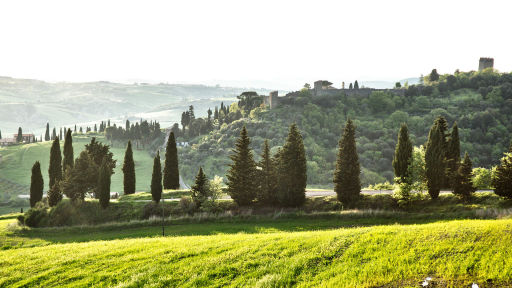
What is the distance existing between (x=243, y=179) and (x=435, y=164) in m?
19.5

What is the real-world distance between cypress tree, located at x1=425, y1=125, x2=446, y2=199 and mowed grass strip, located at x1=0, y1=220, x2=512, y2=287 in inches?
707

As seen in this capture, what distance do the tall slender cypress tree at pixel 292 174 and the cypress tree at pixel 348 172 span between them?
3.61 metres

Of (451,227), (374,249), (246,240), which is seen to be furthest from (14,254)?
(451,227)

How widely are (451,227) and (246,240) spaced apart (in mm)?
8692

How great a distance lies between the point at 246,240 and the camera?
15.4 metres

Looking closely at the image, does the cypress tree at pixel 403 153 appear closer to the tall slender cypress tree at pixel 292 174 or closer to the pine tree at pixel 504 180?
the pine tree at pixel 504 180

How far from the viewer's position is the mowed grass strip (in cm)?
916

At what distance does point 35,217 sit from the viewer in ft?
126

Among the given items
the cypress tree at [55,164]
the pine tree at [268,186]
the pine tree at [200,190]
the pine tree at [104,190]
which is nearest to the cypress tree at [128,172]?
the pine tree at [104,190]

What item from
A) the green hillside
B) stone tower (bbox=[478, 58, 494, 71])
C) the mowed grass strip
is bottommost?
the green hillside

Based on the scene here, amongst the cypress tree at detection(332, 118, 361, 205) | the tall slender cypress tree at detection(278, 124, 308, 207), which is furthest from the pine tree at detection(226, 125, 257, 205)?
the cypress tree at detection(332, 118, 361, 205)

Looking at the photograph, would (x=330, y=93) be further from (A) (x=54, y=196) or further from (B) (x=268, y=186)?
(A) (x=54, y=196)

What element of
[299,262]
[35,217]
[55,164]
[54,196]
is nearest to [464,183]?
[299,262]

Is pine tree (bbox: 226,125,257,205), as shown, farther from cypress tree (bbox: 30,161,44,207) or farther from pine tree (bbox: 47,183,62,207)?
cypress tree (bbox: 30,161,44,207)
